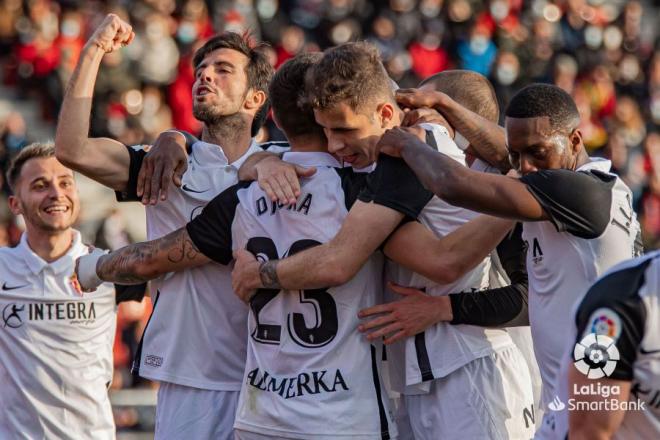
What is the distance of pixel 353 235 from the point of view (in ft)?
12.9

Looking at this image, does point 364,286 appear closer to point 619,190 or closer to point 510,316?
point 510,316

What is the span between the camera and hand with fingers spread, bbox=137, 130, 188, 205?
470cm

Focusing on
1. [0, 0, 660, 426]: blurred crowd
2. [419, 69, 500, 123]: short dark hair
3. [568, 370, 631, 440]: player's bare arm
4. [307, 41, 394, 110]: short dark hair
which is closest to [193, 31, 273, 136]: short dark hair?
[419, 69, 500, 123]: short dark hair

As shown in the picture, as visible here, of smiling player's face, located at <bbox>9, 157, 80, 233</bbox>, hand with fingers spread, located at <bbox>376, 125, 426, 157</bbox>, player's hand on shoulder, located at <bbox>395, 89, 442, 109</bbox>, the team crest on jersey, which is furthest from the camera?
smiling player's face, located at <bbox>9, 157, 80, 233</bbox>

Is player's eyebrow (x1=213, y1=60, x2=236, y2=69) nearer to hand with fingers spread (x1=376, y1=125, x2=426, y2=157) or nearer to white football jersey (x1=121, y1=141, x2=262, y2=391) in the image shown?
white football jersey (x1=121, y1=141, x2=262, y2=391)

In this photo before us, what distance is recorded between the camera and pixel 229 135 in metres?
5.20

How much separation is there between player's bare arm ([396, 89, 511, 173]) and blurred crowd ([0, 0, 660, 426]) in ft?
18.6

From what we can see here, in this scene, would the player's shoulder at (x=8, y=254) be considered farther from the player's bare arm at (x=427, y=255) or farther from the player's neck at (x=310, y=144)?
the player's bare arm at (x=427, y=255)

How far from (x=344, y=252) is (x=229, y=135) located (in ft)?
4.87

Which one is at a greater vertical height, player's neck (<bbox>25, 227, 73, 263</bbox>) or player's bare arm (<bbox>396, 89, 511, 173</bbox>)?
player's bare arm (<bbox>396, 89, 511, 173</bbox>)

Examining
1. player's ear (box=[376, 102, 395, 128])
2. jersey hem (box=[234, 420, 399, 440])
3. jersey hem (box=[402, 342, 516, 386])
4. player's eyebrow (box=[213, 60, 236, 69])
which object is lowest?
jersey hem (box=[234, 420, 399, 440])

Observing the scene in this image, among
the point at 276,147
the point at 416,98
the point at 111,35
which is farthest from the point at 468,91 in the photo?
A: the point at 111,35

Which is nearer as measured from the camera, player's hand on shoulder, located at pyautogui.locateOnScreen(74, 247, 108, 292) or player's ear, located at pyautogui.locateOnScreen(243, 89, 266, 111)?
player's hand on shoulder, located at pyautogui.locateOnScreen(74, 247, 108, 292)

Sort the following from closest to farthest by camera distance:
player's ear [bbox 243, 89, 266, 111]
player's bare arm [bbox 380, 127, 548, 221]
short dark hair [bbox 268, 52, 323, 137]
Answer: player's bare arm [bbox 380, 127, 548, 221] → short dark hair [bbox 268, 52, 323, 137] → player's ear [bbox 243, 89, 266, 111]
